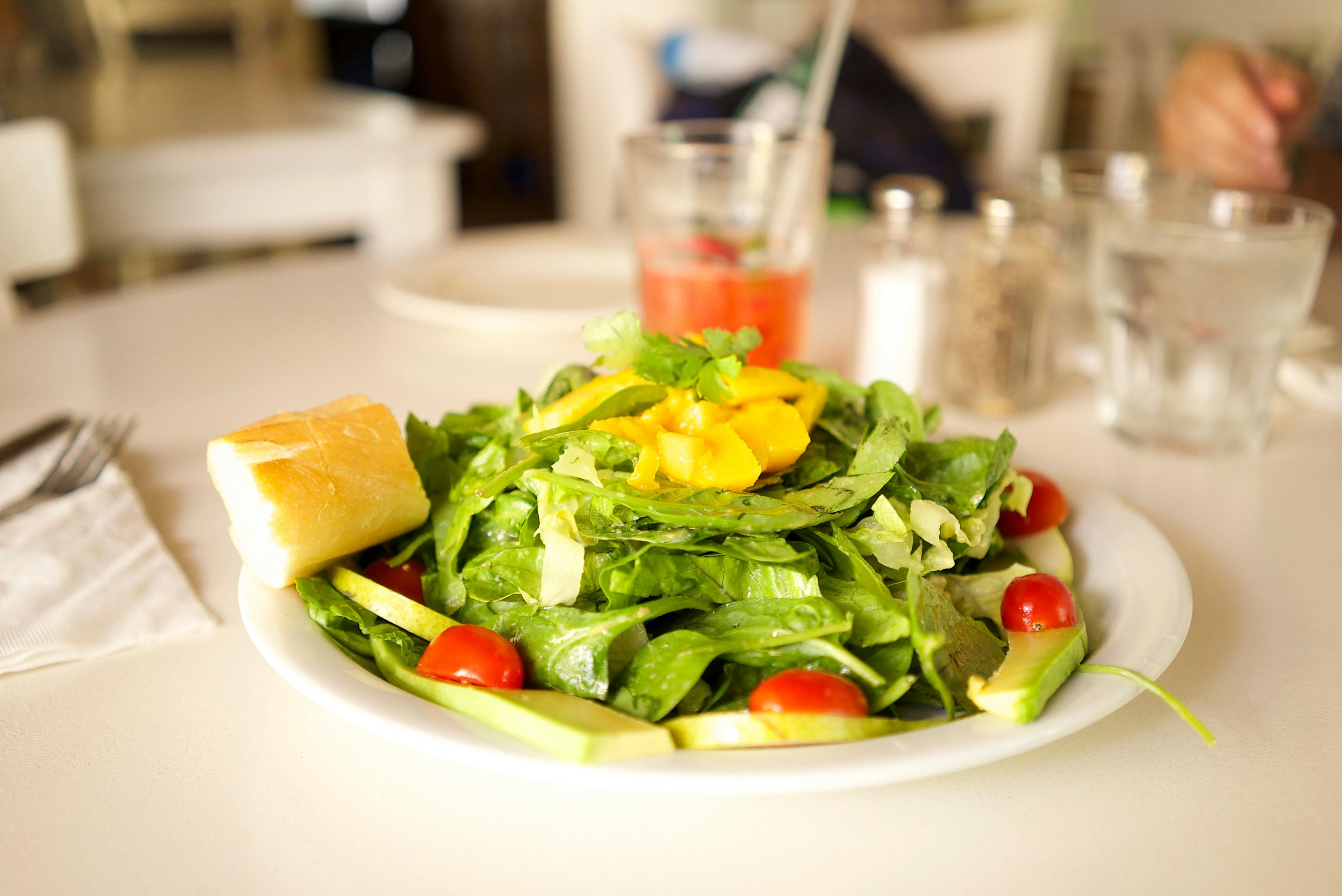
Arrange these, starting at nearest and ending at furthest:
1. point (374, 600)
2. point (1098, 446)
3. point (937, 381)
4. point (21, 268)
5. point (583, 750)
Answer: point (583, 750) → point (374, 600) → point (1098, 446) → point (937, 381) → point (21, 268)

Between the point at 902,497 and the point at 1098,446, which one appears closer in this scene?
the point at 902,497

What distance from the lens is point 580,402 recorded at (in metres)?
0.71

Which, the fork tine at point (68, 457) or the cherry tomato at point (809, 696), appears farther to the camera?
the fork tine at point (68, 457)

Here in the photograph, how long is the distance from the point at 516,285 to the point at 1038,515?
104cm

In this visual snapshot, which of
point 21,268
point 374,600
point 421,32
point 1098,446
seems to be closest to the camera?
point 374,600

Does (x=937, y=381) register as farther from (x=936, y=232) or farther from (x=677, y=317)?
(x=677, y=317)

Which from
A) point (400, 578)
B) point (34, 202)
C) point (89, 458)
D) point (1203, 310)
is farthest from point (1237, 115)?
point (34, 202)

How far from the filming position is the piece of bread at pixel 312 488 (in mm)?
666

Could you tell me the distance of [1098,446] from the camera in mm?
1145

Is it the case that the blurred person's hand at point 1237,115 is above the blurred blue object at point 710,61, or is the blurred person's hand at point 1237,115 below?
below

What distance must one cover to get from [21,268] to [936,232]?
1544mm

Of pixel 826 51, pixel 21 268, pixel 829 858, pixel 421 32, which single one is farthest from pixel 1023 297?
pixel 421 32

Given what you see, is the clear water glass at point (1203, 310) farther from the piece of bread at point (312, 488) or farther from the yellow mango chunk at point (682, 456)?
the piece of bread at point (312, 488)

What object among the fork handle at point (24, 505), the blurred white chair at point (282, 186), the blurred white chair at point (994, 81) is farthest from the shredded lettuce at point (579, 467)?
the blurred white chair at point (994, 81)
